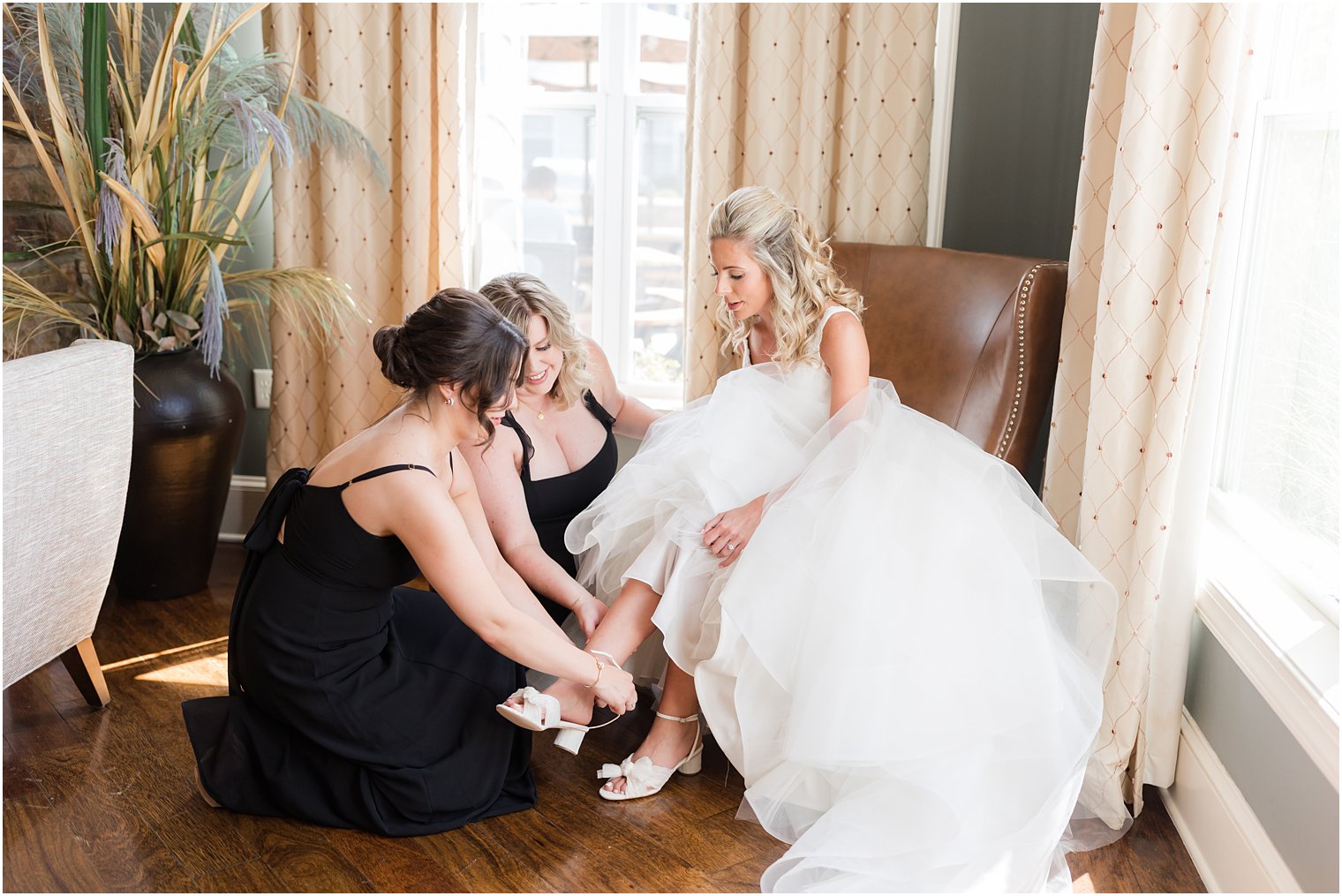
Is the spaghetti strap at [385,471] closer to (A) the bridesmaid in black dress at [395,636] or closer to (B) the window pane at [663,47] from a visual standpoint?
(A) the bridesmaid in black dress at [395,636]

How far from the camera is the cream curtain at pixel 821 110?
293cm

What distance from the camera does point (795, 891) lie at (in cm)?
177

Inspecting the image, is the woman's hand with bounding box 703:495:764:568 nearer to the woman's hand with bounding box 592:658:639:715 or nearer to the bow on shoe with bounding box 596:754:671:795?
the woman's hand with bounding box 592:658:639:715

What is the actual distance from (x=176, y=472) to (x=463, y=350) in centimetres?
158

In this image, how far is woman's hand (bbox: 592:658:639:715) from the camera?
199cm

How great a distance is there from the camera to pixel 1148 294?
6.54ft

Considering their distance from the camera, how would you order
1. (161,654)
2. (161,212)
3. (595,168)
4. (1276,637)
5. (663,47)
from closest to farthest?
(1276,637) < (161,654) < (161,212) < (663,47) < (595,168)

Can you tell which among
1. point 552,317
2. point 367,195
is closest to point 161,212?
point 367,195

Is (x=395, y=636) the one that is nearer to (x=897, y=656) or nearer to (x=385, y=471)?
(x=385, y=471)

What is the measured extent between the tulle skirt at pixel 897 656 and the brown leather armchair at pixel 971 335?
0.37m

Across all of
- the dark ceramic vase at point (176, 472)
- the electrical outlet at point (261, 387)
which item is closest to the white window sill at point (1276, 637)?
the dark ceramic vase at point (176, 472)

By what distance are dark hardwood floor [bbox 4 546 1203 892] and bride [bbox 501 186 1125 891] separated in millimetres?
76

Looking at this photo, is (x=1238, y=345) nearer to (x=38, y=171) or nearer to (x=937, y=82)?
(x=937, y=82)

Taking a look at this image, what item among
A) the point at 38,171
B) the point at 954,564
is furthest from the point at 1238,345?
the point at 38,171
